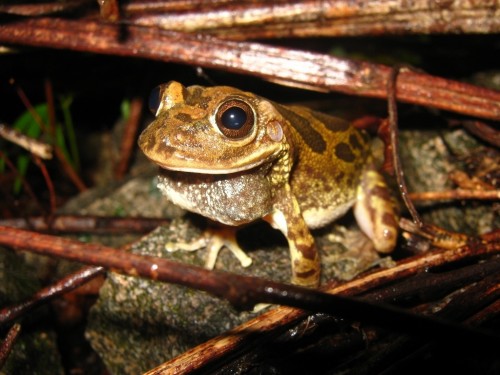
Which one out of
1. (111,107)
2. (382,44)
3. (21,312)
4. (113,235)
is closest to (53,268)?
(113,235)

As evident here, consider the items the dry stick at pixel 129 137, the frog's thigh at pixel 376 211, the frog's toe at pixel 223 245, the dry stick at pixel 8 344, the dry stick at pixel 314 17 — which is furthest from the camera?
the dry stick at pixel 129 137

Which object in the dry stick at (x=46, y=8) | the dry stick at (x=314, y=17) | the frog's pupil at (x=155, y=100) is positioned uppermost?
the dry stick at (x=46, y=8)

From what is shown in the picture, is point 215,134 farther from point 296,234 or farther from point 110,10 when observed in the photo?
point 110,10

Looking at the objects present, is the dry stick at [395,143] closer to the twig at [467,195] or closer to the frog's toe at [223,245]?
the twig at [467,195]

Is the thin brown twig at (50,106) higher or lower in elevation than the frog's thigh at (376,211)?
higher

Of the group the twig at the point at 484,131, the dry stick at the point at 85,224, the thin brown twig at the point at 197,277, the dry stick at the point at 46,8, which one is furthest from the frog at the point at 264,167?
the dry stick at the point at 46,8

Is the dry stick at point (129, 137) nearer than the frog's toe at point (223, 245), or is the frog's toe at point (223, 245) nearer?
the frog's toe at point (223, 245)

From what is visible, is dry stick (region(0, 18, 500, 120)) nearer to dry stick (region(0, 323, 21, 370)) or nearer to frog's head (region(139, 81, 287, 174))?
frog's head (region(139, 81, 287, 174))
